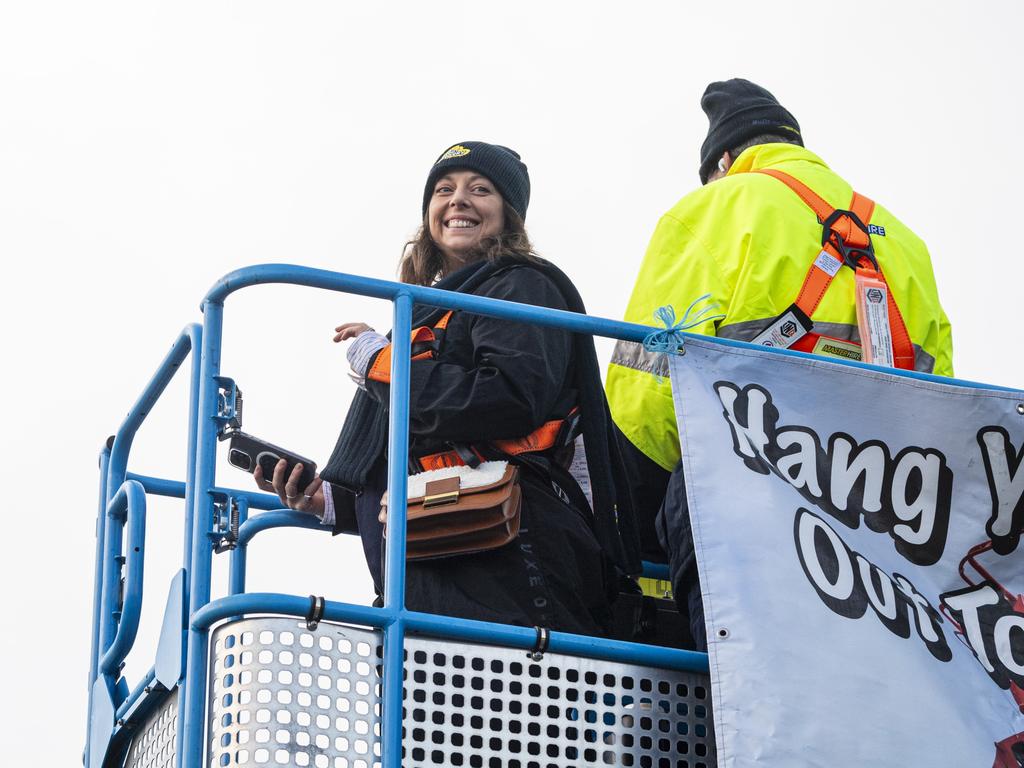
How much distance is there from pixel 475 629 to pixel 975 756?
1387 mm

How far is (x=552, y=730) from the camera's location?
167 inches

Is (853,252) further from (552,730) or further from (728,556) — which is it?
(552,730)

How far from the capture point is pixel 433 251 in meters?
5.91

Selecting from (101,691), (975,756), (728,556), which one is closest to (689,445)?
(728,556)

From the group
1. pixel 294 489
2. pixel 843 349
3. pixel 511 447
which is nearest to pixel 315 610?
pixel 511 447

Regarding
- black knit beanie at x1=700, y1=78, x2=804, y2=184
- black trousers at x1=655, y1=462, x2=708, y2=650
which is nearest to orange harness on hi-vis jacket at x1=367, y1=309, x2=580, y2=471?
black trousers at x1=655, y1=462, x2=708, y2=650

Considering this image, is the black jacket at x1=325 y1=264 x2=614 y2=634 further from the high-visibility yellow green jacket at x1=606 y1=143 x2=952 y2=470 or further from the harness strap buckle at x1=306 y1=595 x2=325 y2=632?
the harness strap buckle at x1=306 y1=595 x2=325 y2=632

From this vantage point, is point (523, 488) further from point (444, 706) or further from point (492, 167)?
point (492, 167)

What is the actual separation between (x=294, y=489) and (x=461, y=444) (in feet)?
2.99

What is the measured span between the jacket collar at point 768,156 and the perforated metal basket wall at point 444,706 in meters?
2.05

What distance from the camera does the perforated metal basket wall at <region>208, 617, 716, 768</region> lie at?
390cm

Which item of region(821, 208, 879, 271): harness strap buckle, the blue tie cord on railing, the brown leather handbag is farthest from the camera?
region(821, 208, 879, 271): harness strap buckle

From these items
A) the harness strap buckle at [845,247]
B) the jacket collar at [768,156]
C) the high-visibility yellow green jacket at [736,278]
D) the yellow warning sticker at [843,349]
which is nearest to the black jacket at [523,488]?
the high-visibility yellow green jacket at [736,278]

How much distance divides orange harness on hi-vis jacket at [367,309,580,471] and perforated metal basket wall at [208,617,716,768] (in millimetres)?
726
